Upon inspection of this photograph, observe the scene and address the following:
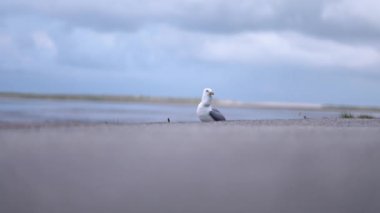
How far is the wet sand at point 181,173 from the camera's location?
5516 millimetres

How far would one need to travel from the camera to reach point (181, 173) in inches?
253

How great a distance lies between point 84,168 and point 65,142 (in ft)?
4.06

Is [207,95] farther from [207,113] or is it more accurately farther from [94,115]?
[94,115]

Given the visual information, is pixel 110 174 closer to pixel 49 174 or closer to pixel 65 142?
pixel 49 174

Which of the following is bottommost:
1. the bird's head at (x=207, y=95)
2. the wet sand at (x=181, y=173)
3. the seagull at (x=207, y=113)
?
the wet sand at (x=181, y=173)

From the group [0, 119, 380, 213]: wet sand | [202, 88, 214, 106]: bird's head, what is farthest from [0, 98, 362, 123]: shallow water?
[0, 119, 380, 213]: wet sand

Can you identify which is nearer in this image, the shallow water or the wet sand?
the wet sand

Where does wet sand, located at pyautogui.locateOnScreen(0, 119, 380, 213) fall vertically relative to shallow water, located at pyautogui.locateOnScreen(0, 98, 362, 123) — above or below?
below

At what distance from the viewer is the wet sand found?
5.52 metres

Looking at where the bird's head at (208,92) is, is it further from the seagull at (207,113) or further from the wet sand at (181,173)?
the wet sand at (181,173)

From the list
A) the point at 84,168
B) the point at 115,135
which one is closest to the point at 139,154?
the point at 84,168

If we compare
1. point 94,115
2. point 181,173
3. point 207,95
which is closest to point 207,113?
point 207,95

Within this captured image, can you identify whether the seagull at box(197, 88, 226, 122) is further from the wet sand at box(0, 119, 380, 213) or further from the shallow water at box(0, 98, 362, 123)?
the wet sand at box(0, 119, 380, 213)

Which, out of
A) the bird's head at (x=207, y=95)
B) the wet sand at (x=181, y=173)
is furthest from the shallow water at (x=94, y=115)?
the wet sand at (x=181, y=173)
